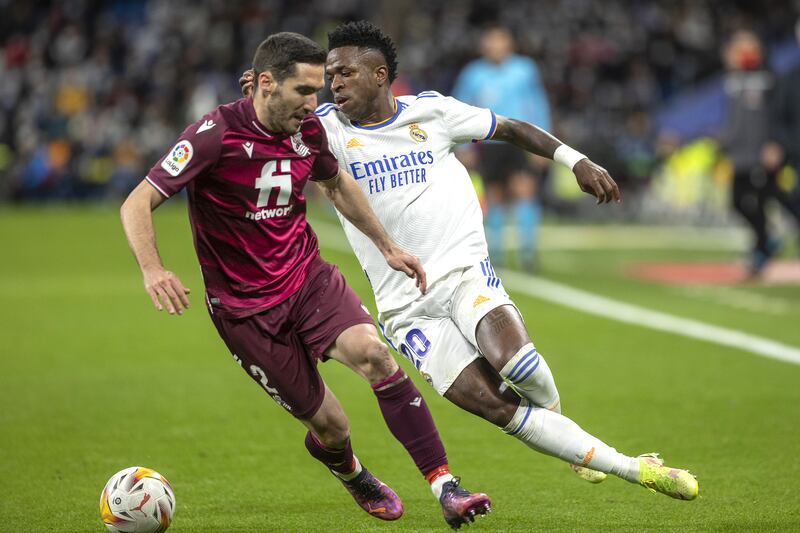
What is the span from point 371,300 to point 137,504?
8.06 metres

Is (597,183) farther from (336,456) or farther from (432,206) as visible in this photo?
(336,456)

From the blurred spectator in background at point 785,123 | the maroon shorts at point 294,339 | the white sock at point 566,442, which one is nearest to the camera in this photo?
the white sock at point 566,442

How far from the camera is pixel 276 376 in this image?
5625 millimetres

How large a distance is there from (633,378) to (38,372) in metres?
4.45

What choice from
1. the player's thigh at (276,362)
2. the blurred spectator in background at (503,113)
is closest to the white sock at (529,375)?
the player's thigh at (276,362)

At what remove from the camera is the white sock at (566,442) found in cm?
535

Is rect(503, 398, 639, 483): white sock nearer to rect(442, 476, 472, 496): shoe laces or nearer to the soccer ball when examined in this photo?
rect(442, 476, 472, 496): shoe laces

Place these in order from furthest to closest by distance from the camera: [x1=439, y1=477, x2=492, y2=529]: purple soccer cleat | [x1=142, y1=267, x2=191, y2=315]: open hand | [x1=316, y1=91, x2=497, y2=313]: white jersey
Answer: [x1=316, y1=91, x2=497, y2=313]: white jersey → [x1=439, y1=477, x2=492, y2=529]: purple soccer cleat → [x1=142, y1=267, x2=191, y2=315]: open hand

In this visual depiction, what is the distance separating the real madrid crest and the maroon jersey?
462 mm

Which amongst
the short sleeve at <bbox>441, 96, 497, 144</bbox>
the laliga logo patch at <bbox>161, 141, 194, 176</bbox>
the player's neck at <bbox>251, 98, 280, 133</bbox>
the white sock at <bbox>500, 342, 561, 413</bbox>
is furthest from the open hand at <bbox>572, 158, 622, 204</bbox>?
the laliga logo patch at <bbox>161, 141, 194, 176</bbox>

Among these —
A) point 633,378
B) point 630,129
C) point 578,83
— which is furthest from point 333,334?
point 578,83

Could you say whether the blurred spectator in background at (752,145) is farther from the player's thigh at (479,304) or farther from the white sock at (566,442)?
the white sock at (566,442)

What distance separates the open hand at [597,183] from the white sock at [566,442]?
1011 mm

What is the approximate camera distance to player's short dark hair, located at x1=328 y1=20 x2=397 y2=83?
19.9 feet
